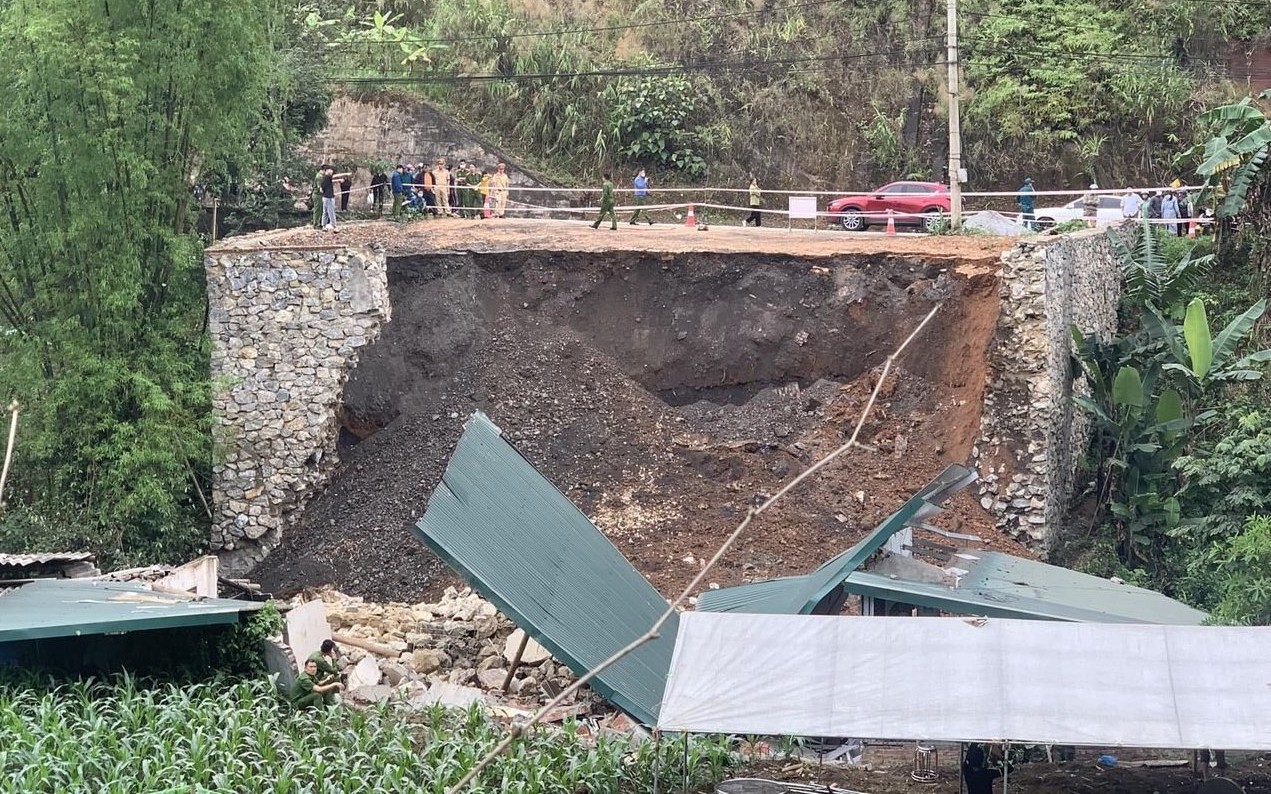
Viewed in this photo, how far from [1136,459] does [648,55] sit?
18.2m

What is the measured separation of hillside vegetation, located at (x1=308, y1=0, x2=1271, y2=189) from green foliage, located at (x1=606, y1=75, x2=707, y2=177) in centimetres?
4

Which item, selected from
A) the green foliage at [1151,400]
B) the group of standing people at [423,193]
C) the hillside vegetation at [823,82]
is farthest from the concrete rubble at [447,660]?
the hillside vegetation at [823,82]

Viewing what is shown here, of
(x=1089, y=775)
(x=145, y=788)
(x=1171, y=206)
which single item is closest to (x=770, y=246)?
(x=1171, y=206)

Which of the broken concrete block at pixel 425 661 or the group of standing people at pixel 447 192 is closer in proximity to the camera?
the broken concrete block at pixel 425 661

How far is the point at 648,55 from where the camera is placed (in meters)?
34.9

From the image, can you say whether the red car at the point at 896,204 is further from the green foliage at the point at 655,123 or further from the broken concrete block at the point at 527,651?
the broken concrete block at the point at 527,651

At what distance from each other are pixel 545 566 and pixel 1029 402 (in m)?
8.80

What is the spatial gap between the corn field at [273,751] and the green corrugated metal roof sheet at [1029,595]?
2.89 m

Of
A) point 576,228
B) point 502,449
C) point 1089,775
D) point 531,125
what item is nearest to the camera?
point 1089,775

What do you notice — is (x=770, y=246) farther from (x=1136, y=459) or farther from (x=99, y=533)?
Answer: (x=99, y=533)

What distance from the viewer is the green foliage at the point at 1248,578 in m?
15.2

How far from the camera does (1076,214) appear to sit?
27234 millimetres

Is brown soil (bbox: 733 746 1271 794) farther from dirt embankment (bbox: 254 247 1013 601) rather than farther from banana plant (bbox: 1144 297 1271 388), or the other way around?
banana plant (bbox: 1144 297 1271 388)

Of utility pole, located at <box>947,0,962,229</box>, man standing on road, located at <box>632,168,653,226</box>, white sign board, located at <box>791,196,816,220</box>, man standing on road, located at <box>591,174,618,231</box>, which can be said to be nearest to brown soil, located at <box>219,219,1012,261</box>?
man standing on road, located at <box>591,174,618,231</box>
